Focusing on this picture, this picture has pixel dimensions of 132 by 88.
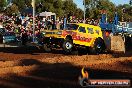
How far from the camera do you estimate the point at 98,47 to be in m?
24.2

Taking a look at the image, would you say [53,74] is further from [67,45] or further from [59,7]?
[59,7]

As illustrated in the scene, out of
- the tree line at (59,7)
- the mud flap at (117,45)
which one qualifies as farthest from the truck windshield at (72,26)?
the tree line at (59,7)

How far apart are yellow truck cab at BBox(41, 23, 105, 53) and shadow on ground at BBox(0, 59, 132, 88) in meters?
6.22

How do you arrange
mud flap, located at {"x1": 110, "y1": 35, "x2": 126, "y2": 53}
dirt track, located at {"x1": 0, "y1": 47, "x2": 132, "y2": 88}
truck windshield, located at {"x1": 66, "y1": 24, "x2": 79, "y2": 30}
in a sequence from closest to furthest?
dirt track, located at {"x1": 0, "y1": 47, "x2": 132, "y2": 88}, truck windshield, located at {"x1": 66, "y1": 24, "x2": 79, "y2": 30}, mud flap, located at {"x1": 110, "y1": 35, "x2": 126, "y2": 53}

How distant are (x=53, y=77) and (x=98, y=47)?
11.9 meters

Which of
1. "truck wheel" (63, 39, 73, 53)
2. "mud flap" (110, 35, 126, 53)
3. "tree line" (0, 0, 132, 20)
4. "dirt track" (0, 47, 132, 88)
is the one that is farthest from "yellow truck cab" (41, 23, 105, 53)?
"tree line" (0, 0, 132, 20)

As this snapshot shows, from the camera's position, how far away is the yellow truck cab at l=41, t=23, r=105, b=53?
2219 cm

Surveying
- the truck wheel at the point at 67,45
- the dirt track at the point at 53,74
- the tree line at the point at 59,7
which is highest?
the tree line at the point at 59,7

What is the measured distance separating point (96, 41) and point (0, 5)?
105ft

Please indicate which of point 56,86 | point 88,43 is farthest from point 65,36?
point 56,86

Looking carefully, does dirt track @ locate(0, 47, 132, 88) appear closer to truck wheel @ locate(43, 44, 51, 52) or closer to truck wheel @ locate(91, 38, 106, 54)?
truck wheel @ locate(43, 44, 51, 52)

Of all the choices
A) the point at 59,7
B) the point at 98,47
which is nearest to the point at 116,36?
the point at 98,47

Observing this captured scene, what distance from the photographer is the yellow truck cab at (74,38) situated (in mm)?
22188

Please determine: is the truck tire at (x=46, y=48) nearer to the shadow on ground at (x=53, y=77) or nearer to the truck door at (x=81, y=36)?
the truck door at (x=81, y=36)
